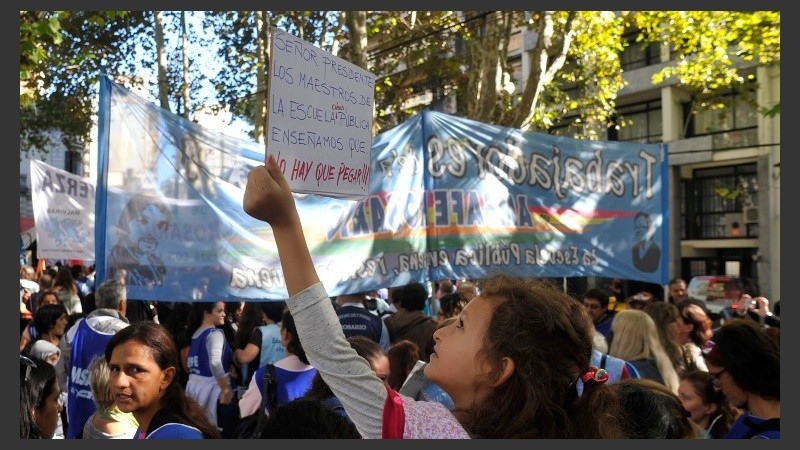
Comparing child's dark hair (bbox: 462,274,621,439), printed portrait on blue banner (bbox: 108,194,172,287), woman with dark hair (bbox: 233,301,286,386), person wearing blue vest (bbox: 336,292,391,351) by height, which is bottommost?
woman with dark hair (bbox: 233,301,286,386)

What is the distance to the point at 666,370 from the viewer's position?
5316mm

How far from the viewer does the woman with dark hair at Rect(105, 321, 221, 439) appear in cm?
306

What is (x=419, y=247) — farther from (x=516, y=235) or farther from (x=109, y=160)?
(x=109, y=160)

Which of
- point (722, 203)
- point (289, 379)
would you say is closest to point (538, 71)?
point (289, 379)

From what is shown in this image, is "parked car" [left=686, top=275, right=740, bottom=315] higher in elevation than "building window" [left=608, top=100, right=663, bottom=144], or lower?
lower

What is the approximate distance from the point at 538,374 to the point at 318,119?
1345 mm

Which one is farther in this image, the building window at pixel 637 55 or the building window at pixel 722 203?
the building window at pixel 637 55

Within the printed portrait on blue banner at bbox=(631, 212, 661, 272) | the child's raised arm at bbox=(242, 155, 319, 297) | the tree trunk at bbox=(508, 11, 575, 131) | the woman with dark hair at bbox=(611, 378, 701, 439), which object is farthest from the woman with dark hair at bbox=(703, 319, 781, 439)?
the tree trunk at bbox=(508, 11, 575, 131)

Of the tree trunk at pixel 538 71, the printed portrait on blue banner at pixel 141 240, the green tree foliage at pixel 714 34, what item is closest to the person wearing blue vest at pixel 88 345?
the printed portrait on blue banner at pixel 141 240

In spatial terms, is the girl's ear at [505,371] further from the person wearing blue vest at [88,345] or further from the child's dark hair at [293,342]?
the person wearing blue vest at [88,345]

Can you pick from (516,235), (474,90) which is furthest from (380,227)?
(474,90)

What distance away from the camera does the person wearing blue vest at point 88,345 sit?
535 centimetres

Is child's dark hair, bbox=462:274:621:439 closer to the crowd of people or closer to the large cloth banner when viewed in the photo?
the crowd of people

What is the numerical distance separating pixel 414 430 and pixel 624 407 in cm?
169
